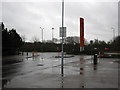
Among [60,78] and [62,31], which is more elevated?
[62,31]

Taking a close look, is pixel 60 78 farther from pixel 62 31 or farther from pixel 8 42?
→ pixel 8 42

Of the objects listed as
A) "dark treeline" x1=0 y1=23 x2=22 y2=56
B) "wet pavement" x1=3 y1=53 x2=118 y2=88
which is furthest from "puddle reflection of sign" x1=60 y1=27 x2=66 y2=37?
"dark treeline" x1=0 y1=23 x2=22 y2=56

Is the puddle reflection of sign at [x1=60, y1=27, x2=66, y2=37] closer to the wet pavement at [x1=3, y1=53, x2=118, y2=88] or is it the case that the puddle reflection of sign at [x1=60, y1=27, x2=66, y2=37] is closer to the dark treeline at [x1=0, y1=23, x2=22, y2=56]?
the wet pavement at [x1=3, y1=53, x2=118, y2=88]

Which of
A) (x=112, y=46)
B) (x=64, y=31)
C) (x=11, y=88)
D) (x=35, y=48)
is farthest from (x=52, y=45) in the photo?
(x=11, y=88)

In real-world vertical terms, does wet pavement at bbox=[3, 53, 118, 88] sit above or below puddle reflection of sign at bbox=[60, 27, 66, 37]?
below

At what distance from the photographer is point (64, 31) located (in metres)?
14.0

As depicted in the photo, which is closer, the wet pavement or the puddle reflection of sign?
the wet pavement

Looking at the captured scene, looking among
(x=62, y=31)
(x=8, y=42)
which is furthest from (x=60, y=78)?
(x=8, y=42)

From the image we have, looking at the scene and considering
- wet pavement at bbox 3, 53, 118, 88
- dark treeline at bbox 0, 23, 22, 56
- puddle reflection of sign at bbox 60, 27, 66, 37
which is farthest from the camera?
dark treeline at bbox 0, 23, 22, 56

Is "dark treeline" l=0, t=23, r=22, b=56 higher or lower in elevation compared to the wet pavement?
higher

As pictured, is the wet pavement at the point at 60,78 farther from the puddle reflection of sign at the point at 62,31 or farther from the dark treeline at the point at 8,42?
the dark treeline at the point at 8,42

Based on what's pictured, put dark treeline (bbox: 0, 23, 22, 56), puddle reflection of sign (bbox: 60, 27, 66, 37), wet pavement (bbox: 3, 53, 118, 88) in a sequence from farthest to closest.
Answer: dark treeline (bbox: 0, 23, 22, 56)
puddle reflection of sign (bbox: 60, 27, 66, 37)
wet pavement (bbox: 3, 53, 118, 88)

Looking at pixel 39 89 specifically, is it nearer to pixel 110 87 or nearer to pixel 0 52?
pixel 110 87

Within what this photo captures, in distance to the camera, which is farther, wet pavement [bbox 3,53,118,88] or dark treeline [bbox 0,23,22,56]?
dark treeline [bbox 0,23,22,56]
